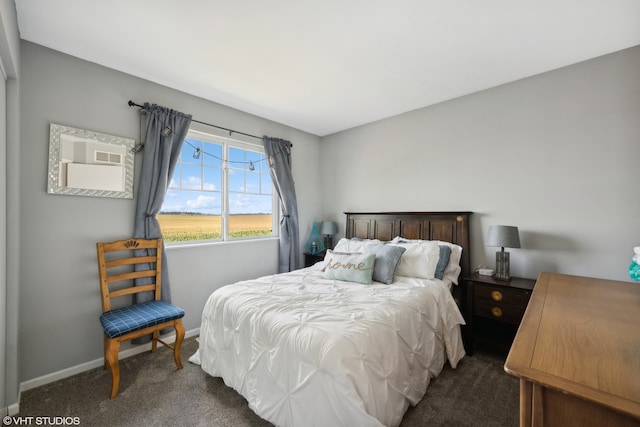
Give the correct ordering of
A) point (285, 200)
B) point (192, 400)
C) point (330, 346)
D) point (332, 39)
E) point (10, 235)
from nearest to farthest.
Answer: point (330, 346) < point (10, 235) < point (192, 400) < point (332, 39) < point (285, 200)

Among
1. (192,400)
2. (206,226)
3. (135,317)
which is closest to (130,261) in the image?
(135,317)

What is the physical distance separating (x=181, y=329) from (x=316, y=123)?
2956 mm

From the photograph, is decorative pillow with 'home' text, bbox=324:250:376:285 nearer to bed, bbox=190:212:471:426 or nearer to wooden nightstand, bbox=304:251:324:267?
bed, bbox=190:212:471:426

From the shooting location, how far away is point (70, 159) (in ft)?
7.32

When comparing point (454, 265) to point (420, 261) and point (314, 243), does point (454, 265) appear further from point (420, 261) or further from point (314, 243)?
point (314, 243)

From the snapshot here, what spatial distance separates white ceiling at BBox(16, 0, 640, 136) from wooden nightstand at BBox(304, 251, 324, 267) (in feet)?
6.95

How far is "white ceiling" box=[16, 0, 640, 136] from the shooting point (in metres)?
1.74

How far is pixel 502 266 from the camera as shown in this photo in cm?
249

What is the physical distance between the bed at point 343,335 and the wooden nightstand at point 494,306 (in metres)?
0.21

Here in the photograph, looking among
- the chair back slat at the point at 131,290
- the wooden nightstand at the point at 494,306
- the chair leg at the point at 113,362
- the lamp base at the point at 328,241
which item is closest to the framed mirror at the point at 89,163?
the chair back slat at the point at 131,290

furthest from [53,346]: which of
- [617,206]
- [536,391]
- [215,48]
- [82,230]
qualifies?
[617,206]

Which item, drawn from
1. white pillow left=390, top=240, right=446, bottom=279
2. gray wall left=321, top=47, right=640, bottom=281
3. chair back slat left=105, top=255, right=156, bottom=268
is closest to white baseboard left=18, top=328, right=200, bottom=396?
chair back slat left=105, top=255, right=156, bottom=268

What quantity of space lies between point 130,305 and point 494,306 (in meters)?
3.25

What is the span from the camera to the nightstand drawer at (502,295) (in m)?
2.22
